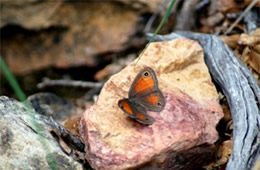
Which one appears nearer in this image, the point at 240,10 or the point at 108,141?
the point at 108,141

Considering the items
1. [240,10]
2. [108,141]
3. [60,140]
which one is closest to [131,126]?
[108,141]

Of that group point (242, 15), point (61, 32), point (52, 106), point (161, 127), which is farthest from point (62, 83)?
point (161, 127)

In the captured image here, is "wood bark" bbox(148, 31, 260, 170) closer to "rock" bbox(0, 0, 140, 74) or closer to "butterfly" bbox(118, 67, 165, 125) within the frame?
"butterfly" bbox(118, 67, 165, 125)

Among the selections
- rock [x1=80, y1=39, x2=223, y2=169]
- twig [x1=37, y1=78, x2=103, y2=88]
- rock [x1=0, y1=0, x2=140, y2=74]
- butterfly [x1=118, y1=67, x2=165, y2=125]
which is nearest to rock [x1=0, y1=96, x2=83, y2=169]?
rock [x1=80, y1=39, x2=223, y2=169]

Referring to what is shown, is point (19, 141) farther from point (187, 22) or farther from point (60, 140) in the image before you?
point (187, 22)

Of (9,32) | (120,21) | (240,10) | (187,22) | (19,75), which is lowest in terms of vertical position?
(19,75)
